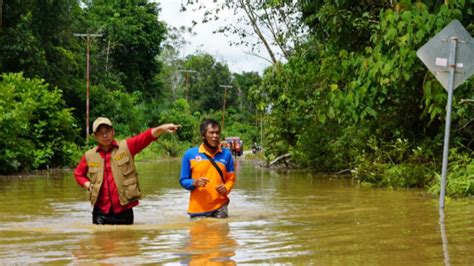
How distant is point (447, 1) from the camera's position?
11383 mm

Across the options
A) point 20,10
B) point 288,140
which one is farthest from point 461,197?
point 20,10

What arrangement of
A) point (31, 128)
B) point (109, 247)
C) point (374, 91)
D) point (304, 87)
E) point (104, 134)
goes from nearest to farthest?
point (109, 247) → point (104, 134) → point (374, 91) → point (304, 87) → point (31, 128)

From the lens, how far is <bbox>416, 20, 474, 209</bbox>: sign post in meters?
8.48

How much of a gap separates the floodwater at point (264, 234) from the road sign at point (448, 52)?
68.1 inches

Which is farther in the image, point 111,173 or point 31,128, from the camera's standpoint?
point 31,128

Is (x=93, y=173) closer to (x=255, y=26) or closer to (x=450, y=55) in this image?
(x=450, y=55)

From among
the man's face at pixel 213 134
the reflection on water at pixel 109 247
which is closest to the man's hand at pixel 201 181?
the man's face at pixel 213 134

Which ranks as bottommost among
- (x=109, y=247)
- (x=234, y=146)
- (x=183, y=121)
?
(x=109, y=247)

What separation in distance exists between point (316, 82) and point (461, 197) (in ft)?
24.1

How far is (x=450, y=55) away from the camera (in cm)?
850

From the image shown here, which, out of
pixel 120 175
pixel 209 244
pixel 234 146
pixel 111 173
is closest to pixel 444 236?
pixel 209 244

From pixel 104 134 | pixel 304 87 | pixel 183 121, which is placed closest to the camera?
pixel 104 134

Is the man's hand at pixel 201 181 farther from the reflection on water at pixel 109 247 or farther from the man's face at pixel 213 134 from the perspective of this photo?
the reflection on water at pixel 109 247

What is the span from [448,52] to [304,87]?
36.9 feet
